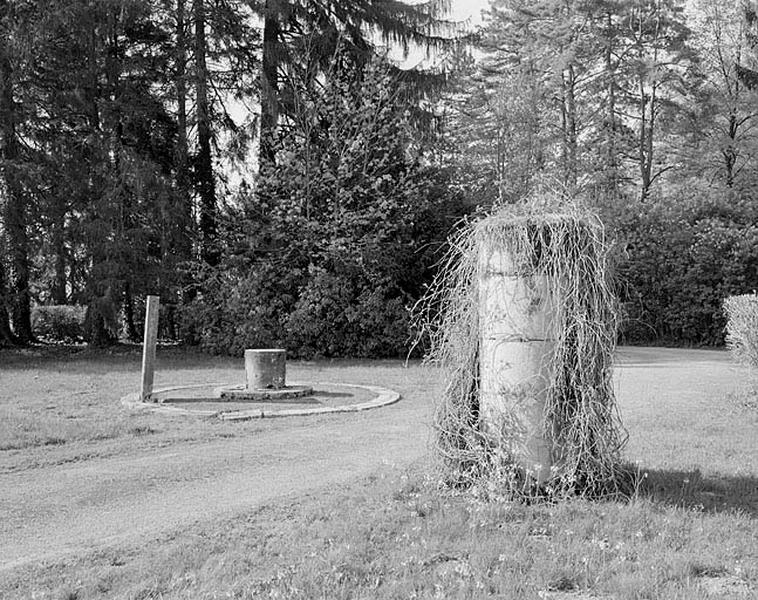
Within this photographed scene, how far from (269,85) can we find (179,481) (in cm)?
1459

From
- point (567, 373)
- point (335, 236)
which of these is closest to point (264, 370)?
point (567, 373)

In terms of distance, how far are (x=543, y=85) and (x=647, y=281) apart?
8513 mm

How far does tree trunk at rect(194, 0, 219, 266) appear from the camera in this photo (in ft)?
61.2

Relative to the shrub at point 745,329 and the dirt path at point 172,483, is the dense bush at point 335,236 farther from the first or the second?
the dirt path at point 172,483

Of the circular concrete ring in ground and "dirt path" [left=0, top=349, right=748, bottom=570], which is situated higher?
the circular concrete ring in ground

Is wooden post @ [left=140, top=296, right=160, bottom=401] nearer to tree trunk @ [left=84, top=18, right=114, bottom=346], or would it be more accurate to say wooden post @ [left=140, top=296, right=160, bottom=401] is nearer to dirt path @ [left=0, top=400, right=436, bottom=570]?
dirt path @ [left=0, top=400, right=436, bottom=570]

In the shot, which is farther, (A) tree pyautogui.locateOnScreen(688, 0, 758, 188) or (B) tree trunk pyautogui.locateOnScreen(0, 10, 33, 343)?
(A) tree pyautogui.locateOnScreen(688, 0, 758, 188)

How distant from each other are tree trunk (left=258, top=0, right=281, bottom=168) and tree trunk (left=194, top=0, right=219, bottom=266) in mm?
1812

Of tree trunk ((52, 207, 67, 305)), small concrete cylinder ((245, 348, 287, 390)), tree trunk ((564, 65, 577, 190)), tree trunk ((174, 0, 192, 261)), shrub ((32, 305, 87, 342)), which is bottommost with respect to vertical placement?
small concrete cylinder ((245, 348, 287, 390))

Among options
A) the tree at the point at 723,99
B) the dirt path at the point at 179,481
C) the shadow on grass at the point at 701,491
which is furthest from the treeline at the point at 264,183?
the shadow on grass at the point at 701,491

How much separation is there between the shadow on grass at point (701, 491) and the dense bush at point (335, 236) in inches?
454

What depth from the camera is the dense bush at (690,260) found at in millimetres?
20438

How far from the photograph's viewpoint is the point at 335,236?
656 inches

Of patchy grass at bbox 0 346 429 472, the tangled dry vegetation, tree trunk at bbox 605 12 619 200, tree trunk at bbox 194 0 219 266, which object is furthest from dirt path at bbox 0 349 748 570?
tree trunk at bbox 605 12 619 200
